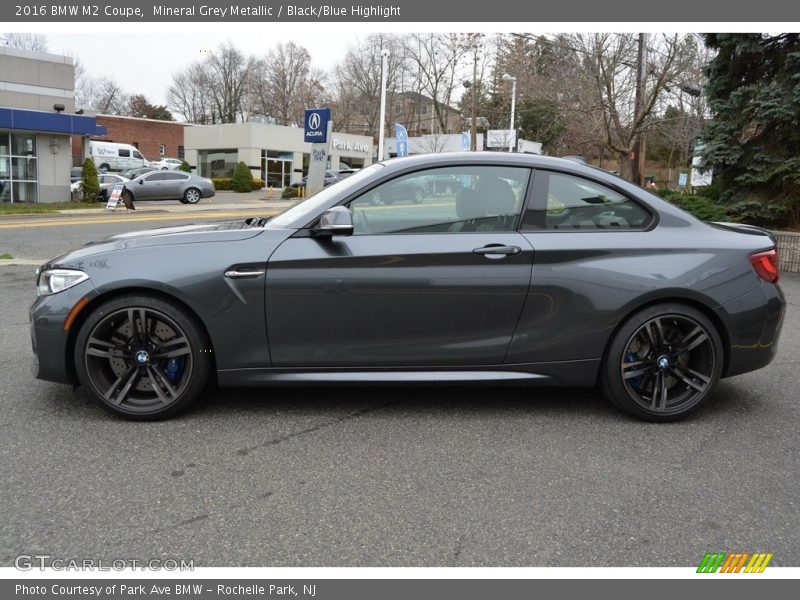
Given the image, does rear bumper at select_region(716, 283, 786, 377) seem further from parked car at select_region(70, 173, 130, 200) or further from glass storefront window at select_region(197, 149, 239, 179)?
glass storefront window at select_region(197, 149, 239, 179)

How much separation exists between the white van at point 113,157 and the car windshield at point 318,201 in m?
47.1

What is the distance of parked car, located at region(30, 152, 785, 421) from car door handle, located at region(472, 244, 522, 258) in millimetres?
12

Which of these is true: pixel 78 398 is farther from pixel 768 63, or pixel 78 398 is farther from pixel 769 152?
pixel 768 63

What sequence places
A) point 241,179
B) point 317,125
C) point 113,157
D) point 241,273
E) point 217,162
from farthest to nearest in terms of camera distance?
point 217,162, point 113,157, point 241,179, point 317,125, point 241,273

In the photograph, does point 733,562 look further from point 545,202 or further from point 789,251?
point 789,251

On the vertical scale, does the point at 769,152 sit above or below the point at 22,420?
above

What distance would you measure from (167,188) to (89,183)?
3.34 m

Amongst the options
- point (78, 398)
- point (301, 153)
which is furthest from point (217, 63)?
point (78, 398)

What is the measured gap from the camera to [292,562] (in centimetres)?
266

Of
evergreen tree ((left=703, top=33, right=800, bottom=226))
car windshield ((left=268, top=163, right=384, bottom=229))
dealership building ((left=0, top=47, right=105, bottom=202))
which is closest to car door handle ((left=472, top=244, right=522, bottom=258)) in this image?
car windshield ((left=268, top=163, right=384, bottom=229))

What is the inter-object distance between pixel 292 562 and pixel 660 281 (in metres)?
2.72

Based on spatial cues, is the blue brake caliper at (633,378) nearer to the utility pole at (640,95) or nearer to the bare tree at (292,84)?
the utility pole at (640,95)

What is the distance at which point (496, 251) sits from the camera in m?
4.07

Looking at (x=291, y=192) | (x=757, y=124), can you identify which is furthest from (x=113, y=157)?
(x=757, y=124)
